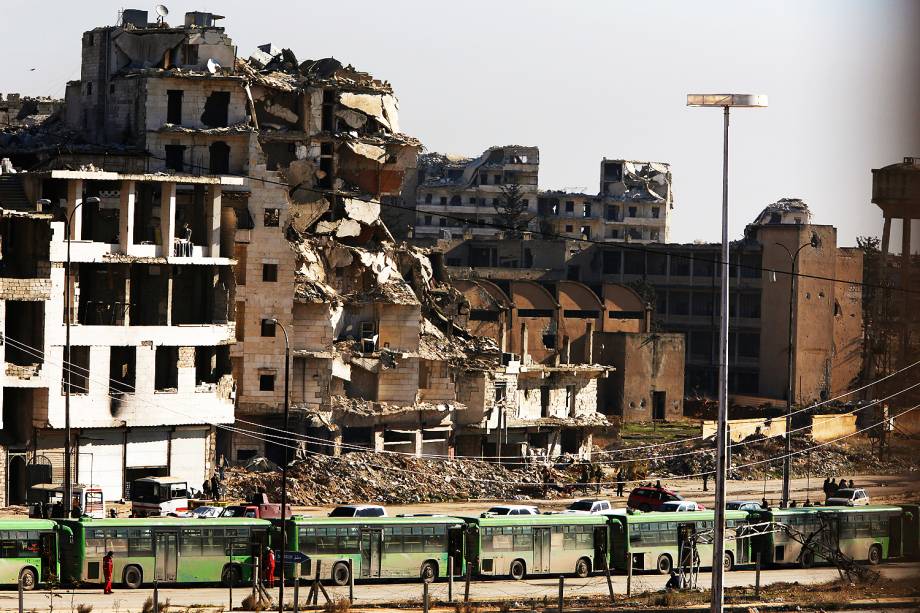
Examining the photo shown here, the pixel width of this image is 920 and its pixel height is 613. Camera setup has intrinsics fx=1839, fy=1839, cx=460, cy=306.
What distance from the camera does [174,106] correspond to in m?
67.1

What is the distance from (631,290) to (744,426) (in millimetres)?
25325

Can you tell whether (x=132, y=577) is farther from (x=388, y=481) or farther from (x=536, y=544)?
(x=388, y=481)

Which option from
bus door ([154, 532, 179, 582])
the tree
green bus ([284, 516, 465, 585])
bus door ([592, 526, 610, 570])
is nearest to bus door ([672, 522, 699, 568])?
bus door ([592, 526, 610, 570])

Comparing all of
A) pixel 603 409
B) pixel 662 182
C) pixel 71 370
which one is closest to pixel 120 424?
pixel 71 370

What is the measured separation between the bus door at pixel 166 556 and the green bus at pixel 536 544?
7699 millimetres

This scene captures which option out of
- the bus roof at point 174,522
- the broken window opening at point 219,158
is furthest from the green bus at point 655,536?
the broken window opening at point 219,158

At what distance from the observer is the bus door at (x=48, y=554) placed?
4341 cm

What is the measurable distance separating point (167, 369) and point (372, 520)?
16526 millimetres

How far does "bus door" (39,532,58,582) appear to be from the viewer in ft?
142

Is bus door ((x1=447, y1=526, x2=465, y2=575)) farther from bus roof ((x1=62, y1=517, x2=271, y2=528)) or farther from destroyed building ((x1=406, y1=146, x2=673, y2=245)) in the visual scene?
destroyed building ((x1=406, y1=146, x2=673, y2=245))

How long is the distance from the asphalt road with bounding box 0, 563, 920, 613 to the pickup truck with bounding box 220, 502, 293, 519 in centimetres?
370

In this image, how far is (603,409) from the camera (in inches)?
3863

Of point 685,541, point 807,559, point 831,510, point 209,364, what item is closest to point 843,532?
point 831,510

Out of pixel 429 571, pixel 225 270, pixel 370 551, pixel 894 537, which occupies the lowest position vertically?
pixel 429 571
